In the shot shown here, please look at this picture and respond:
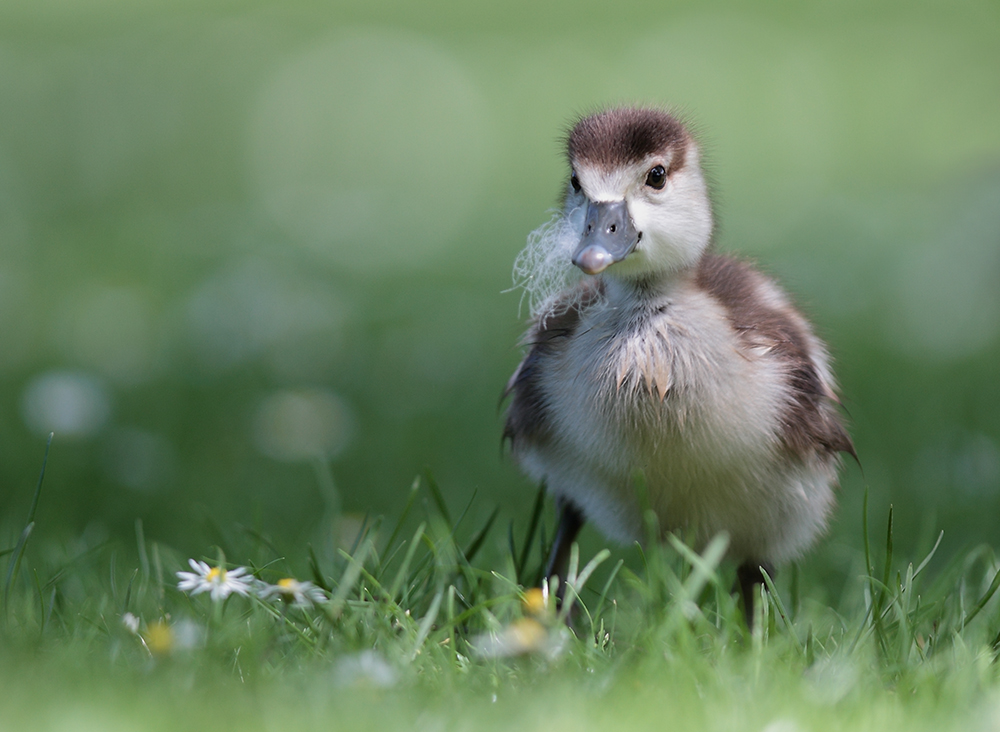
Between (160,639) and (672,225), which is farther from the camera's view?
(672,225)

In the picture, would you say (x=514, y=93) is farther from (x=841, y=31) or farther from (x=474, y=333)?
(x=474, y=333)

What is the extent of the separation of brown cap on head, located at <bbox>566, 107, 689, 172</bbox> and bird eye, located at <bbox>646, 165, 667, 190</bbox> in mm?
40

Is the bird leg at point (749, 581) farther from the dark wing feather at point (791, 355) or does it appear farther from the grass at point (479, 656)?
the dark wing feather at point (791, 355)

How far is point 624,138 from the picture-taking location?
2.82m

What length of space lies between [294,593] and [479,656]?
16.9 inches

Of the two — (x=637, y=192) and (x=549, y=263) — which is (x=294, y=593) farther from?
(x=637, y=192)

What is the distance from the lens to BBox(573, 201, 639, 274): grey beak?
2.66 metres

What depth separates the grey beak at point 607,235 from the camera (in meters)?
2.66

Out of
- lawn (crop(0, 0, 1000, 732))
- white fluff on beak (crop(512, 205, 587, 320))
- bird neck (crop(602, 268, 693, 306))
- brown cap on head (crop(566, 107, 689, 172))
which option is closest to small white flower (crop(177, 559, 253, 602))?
lawn (crop(0, 0, 1000, 732))

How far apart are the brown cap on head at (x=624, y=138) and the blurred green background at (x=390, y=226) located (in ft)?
1.24

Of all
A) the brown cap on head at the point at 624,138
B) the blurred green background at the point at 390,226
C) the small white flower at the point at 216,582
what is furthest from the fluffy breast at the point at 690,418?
the small white flower at the point at 216,582

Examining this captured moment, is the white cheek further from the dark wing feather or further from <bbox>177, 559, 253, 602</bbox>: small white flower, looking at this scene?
<bbox>177, 559, 253, 602</bbox>: small white flower

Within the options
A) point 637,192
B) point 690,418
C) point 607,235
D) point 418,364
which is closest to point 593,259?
point 607,235

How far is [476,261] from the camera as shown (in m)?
7.70
